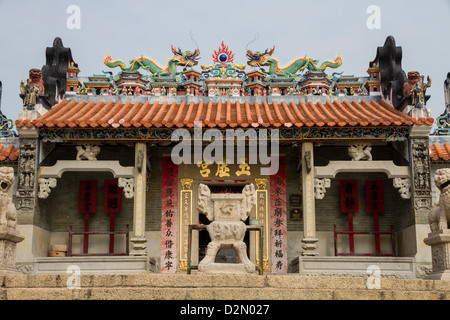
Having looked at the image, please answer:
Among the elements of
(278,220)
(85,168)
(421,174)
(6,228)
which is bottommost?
(6,228)

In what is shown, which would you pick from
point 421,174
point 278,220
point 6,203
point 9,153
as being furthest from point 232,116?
point 6,203

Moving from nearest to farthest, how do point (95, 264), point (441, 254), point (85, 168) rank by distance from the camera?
point (441, 254) → point (95, 264) → point (85, 168)

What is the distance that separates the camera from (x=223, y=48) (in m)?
14.4

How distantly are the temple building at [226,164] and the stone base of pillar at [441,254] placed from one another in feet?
8.60

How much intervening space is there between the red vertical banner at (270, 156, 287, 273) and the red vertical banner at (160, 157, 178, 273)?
2.05 metres

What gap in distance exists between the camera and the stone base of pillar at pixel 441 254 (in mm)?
8320

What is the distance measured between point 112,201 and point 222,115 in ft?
10.1

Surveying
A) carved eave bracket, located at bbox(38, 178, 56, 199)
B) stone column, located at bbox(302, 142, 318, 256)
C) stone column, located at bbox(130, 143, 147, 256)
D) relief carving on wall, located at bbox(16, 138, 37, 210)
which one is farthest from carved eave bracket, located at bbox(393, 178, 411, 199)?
relief carving on wall, located at bbox(16, 138, 37, 210)

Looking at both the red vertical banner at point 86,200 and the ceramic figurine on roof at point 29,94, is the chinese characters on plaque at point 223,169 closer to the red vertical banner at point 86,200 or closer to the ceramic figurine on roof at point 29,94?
the red vertical banner at point 86,200

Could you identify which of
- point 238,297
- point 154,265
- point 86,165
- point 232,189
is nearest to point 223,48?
point 232,189

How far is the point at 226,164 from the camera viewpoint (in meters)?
13.2

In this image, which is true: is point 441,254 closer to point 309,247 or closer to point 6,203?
point 309,247

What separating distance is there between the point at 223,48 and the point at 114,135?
3.86 meters
